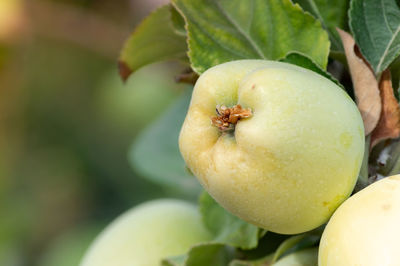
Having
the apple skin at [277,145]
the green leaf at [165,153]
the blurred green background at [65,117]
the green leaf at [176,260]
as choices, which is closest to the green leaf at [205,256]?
the green leaf at [176,260]

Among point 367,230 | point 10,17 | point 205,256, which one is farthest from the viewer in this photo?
point 10,17

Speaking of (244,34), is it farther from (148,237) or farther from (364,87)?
(148,237)

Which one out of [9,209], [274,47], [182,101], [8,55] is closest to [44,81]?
[8,55]

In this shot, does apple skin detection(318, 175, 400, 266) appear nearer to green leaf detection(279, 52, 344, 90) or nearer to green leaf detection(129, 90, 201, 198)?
green leaf detection(279, 52, 344, 90)

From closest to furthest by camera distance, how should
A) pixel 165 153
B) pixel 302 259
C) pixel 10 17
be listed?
pixel 302 259 → pixel 165 153 → pixel 10 17

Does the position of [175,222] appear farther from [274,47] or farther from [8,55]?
[8,55]

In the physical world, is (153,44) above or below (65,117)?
above

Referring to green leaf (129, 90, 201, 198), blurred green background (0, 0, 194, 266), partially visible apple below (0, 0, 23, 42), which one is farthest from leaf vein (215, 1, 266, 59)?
partially visible apple below (0, 0, 23, 42)

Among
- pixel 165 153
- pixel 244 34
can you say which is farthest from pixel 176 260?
pixel 165 153
